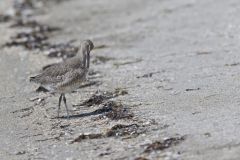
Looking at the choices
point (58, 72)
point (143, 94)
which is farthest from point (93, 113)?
point (143, 94)

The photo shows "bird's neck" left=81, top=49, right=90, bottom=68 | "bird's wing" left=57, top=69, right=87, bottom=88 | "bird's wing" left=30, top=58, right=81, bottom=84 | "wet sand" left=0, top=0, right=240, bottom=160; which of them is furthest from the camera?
"bird's neck" left=81, top=49, right=90, bottom=68

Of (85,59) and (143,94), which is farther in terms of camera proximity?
(143,94)

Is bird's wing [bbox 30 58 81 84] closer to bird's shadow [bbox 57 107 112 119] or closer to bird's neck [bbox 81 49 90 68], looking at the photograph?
bird's neck [bbox 81 49 90 68]

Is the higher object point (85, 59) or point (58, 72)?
point (85, 59)

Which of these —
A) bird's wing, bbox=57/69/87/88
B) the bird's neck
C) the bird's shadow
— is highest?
the bird's neck

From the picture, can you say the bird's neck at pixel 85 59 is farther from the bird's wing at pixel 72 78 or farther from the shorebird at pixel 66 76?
the bird's wing at pixel 72 78

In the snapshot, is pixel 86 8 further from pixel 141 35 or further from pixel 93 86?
pixel 93 86

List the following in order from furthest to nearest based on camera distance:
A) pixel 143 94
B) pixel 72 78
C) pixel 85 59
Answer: pixel 143 94, pixel 85 59, pixel 72 78

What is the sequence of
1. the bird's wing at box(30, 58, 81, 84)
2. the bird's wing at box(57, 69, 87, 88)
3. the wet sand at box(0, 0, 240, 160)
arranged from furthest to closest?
the bird's wing at box(30, 58, 81, 84) → the bird's wing at box(57, 69, 87, 88) → the wet sand at box(0, 0, 240, 160)

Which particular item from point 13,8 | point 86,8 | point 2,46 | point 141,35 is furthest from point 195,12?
point 13,8

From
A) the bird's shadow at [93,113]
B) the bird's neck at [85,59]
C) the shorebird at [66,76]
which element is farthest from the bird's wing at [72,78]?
the bird's shadow at [93,113]

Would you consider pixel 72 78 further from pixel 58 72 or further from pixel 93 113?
pixel 93 113

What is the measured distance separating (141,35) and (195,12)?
3.45 metres

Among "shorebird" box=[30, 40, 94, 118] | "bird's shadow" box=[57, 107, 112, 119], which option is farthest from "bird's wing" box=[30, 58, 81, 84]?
"bird's shadow" box=[57, 107, 112, 119]
